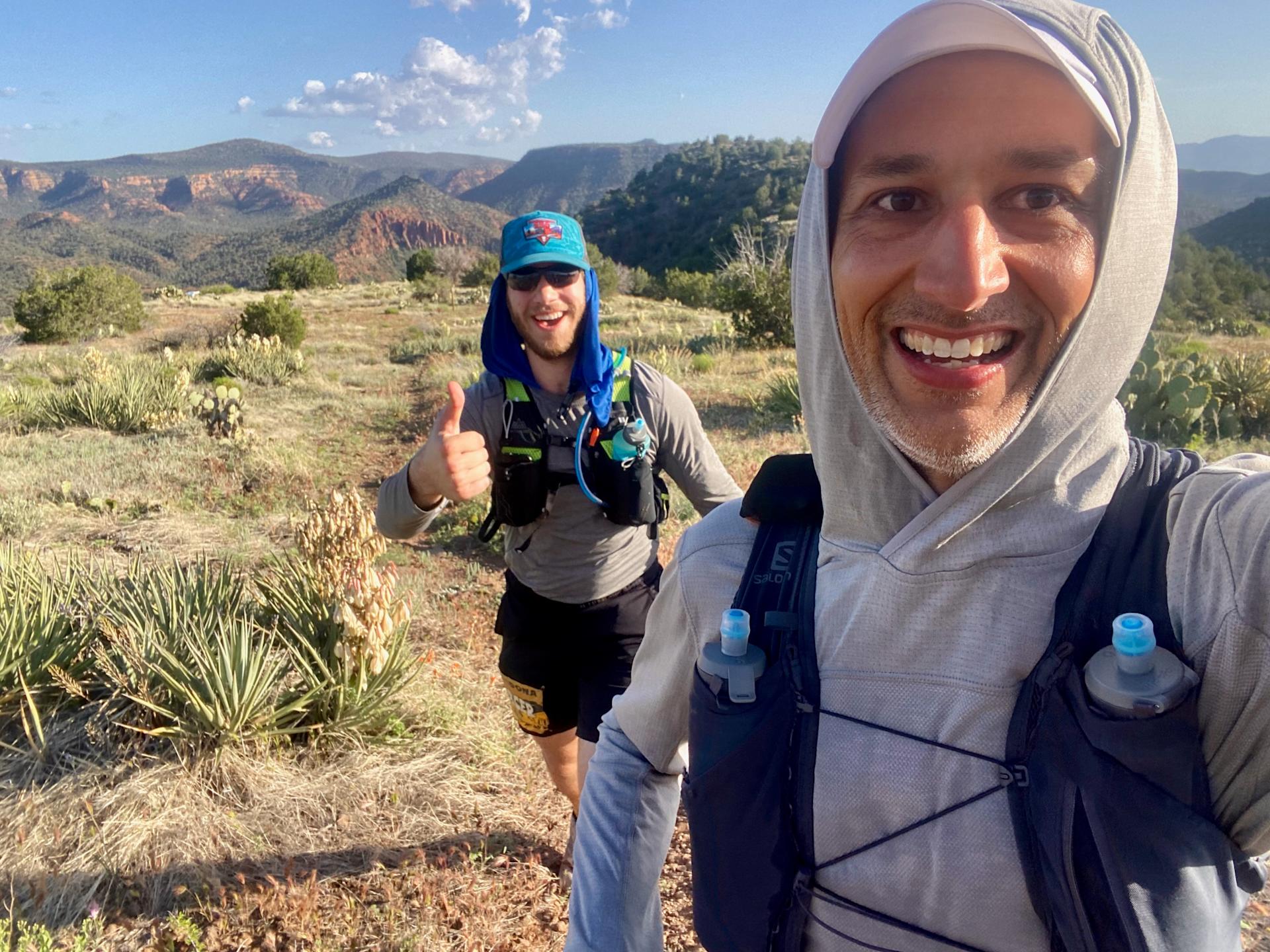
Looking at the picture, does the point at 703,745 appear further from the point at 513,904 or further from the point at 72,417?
the point at 72,417

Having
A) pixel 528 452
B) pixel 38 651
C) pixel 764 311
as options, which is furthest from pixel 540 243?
pixel 764 311

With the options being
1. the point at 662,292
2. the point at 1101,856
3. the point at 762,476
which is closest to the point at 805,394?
the point at 762,476

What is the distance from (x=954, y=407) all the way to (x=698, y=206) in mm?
63950

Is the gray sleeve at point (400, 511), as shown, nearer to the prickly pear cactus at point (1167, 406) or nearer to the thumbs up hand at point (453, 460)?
the thumbs up hand at point (453, 460)

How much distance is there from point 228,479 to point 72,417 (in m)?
3.56

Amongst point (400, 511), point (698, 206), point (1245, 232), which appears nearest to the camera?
point (400, 511)

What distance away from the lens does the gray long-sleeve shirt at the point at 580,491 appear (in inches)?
96.7

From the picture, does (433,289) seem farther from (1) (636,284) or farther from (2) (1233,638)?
(2) (1233,638)

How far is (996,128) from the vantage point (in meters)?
0.83

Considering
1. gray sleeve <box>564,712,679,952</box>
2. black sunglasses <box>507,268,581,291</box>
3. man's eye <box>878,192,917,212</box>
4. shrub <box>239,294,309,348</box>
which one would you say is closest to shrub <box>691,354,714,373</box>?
shrub <box>239,294,309,348</box>

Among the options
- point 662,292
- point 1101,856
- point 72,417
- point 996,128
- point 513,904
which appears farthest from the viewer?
point 662,292

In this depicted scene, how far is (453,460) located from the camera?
1905 millimetres

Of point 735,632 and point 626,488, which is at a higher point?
point 735,632

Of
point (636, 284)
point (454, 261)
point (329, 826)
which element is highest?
point (454, 261)
